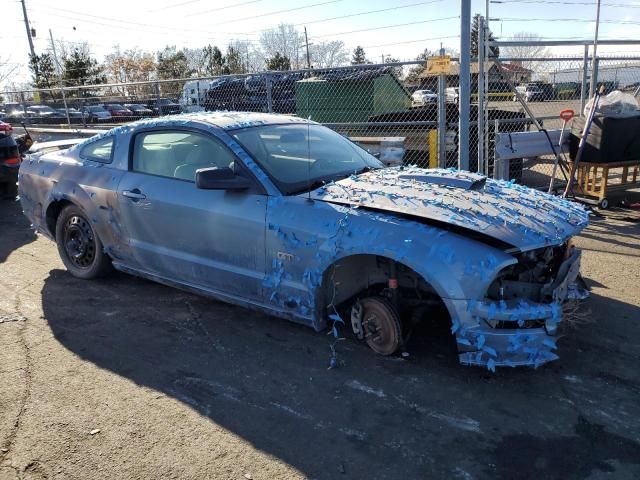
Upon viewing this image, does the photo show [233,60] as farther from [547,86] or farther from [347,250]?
[347,250]

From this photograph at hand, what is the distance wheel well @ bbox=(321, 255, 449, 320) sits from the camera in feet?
12.1

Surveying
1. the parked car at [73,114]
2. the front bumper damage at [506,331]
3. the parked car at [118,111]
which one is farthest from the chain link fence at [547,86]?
the parked car at [118,111]

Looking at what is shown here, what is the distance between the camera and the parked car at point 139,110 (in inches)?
635

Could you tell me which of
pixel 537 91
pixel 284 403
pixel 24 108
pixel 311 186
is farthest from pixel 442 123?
pixel 24 108

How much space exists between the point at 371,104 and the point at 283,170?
32.5 feet

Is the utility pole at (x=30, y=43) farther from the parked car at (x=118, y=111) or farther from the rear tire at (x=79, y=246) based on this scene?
the rear tire at (x=79, y=246)

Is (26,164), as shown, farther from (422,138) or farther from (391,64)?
(422,138)

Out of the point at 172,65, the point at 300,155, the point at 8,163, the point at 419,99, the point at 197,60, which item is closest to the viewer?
the point at 300,155

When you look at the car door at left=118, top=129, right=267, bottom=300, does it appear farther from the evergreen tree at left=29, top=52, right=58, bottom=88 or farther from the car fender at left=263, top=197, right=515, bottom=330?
the evergreen tree at left=29, top=52, right=58, bottom=88

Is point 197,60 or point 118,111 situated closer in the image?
point 118,111

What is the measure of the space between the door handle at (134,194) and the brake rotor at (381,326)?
2069mm

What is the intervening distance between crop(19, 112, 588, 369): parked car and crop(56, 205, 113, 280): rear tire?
3 centimetres

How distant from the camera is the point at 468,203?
368cm

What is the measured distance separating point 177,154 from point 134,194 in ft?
1.62
